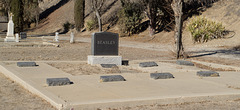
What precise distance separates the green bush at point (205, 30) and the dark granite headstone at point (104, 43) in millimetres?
13558

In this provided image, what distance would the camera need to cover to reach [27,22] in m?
64.9

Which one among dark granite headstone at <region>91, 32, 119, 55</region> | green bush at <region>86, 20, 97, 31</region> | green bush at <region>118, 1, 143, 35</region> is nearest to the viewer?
dark granite headstone at <region>91, 32, 119, 55</region>

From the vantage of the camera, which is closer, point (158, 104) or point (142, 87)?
point (158, 104)

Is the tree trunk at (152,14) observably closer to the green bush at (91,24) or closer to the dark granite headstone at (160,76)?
the green bush at (91,24)

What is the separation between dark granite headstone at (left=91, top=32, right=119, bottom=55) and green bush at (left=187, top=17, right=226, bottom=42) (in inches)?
534

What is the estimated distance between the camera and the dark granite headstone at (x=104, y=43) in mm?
13609

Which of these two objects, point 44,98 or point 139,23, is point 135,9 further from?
point 44,98

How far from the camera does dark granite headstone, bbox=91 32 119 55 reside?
13609 millimetres

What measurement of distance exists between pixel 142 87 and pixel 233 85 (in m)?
2.44

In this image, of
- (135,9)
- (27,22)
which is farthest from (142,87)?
(27,22)

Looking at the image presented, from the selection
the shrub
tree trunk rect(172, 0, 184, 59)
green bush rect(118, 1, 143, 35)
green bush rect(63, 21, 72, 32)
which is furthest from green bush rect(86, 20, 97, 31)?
tree trunk rect(172, 0, 184, 59)

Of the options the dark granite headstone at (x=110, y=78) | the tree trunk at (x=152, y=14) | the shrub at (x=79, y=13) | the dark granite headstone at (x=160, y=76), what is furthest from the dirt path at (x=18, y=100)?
the shrub at (x=79, y=13)

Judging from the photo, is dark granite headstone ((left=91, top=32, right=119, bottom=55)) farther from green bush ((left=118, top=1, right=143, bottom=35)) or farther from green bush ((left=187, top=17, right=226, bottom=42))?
green bush ((left=118, top=1, right=143, bottom=35))

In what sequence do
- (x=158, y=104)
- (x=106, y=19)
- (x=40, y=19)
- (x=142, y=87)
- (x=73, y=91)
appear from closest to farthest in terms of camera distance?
(x=158, y=104) < (x=73, y=91) < (x=142, y=87) < (x=106, y=19) < (x=40, y=19)
